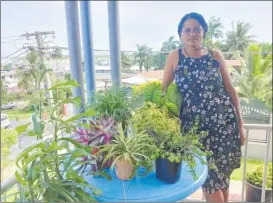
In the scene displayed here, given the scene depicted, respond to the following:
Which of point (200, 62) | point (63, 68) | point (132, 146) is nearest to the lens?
point (132, 146)

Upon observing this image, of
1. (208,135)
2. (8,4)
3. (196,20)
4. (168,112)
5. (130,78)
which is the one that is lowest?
(208,135)

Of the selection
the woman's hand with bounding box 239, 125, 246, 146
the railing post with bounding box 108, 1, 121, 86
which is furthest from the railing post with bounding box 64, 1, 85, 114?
the woman's hand with bounding box 239, 125, 246, 146

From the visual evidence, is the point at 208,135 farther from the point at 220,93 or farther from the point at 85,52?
the point at 85,52

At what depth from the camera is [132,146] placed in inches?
34.1

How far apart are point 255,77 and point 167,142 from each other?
1.53 ft

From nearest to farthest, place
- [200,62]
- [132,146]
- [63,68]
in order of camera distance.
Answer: [132,146], [200,62], [63,68]

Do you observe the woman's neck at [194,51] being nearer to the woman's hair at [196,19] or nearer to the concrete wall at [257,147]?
the woman's hair at [196,19]

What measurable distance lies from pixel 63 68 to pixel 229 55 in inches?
28.2

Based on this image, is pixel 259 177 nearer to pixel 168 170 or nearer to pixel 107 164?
pixel 168 170

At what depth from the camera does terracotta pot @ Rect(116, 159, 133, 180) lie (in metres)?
0.85

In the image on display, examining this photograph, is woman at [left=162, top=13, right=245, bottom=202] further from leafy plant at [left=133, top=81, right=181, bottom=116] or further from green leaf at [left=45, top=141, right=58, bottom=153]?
green leaf at [left=45, top=141, right=58, bottom=153]

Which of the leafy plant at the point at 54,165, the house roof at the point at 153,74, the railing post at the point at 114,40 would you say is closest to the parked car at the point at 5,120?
the leafy plant at the point at 54,165

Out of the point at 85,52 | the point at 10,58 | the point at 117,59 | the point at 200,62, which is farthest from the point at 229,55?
the point at 10,58

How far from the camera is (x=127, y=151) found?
2.79 ft
